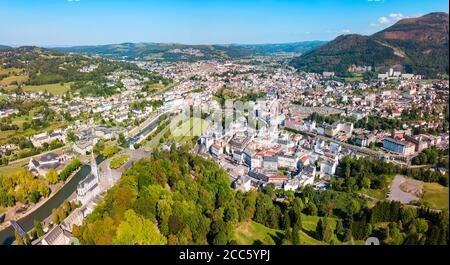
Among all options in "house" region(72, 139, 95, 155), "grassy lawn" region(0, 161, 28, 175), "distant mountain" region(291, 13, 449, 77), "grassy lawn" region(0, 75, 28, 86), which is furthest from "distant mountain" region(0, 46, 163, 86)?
"distant mountain" region(291, 13, 449, 77)

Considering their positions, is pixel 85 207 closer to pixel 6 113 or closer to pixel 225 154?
pixel 225 154

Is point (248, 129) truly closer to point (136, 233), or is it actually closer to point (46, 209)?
point (46, 209)

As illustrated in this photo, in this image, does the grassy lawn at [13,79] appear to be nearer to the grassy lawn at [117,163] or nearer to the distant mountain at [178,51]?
the grassy lawn at [117,163]

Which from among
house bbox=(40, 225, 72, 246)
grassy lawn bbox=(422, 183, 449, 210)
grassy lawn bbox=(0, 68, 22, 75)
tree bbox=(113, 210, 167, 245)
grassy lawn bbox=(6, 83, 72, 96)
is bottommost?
house bbox=(40, 225, 72, 246)

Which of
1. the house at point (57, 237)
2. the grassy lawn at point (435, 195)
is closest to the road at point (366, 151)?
the grassy lawn at point (435, 195)

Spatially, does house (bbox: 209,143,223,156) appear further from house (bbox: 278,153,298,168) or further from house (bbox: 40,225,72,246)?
house (bbox: 40,225,72,246)
